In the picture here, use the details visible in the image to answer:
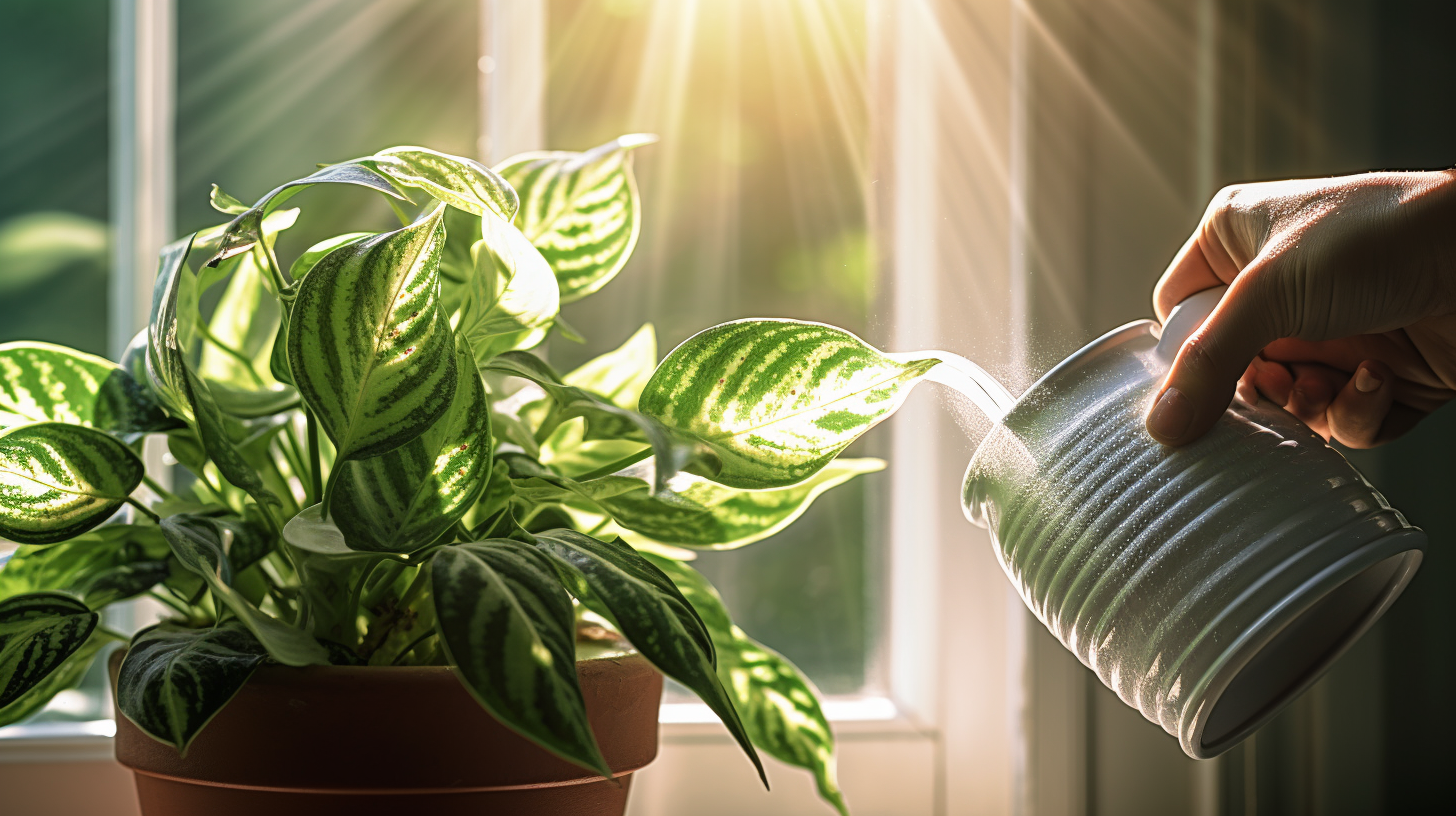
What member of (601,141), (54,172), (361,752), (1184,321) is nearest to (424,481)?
(361,752)

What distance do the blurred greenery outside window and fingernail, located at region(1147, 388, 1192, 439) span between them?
440mm

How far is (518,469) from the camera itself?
48 centimetres

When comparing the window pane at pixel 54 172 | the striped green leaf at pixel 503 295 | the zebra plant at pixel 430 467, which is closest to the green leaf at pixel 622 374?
the zebra plant at pixel 430 467

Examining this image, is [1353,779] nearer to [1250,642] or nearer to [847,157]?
[1250,642]

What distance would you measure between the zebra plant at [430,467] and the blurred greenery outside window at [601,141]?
0.21 meters

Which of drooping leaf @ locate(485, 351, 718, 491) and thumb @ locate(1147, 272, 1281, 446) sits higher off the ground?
thumb @ locate(1147, 272, 1281, 446)

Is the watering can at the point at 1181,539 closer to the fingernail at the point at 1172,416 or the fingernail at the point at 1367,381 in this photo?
the fingernail at the point at 1172,416

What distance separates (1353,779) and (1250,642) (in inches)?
17.2

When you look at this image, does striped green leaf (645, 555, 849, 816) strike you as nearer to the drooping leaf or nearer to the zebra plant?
the zebra plant

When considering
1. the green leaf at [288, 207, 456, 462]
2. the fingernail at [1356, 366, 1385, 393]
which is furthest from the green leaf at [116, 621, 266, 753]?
the fingernail at [1356, 366, 1385, 393]

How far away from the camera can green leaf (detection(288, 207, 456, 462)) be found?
36cm

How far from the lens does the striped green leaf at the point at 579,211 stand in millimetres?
569

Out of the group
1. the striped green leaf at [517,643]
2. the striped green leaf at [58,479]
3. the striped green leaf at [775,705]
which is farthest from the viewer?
the striped green leaf at [775,705]

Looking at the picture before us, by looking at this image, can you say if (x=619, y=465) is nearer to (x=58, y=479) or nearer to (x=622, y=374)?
(x=622, y=374)
